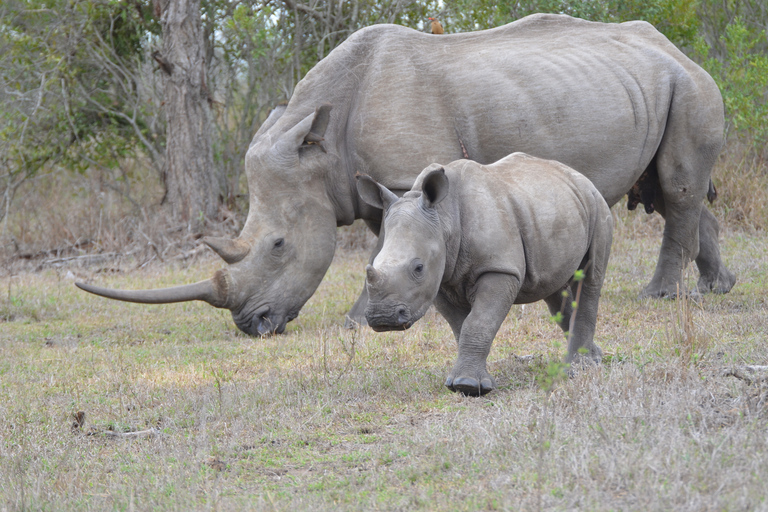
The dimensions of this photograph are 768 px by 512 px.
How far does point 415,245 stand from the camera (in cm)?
441

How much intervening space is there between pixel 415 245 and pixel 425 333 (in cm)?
226

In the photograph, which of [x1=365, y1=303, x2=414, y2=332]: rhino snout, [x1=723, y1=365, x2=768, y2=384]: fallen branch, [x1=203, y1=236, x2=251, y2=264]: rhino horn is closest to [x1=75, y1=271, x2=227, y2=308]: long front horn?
[x1=203, y1=236, x2=251, y2=264]: rhino horn

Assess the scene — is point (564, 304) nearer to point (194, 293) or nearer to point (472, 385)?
point (472, 385)

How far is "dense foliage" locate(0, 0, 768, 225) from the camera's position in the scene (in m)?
12.9

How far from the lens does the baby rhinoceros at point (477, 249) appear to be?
4.37 m

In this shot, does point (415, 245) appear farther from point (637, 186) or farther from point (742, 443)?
point (637, 186)

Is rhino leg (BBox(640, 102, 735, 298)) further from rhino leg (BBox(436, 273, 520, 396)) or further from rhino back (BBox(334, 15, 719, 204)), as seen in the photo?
rhino leg (BBox(436, 273, 520, 396))

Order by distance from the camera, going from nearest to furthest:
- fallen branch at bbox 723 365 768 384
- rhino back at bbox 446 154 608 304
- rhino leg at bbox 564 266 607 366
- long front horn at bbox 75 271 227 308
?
1. fallen branch at bbox 723 365 768 384
2. rhino back at bbox 446 154 608 304
3. rhino leg at bbox 564 266 607 366
4. long front horn at bbox 75 271 227 308

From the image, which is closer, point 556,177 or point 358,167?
point 556,177

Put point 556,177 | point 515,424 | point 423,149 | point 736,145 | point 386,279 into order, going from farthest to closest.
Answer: point 736,145 → point 423,149 → point 556,177 → point 386,279 → point 515,424

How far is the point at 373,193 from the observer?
4.86 metres

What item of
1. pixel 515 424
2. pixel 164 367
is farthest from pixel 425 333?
pixel 515 424

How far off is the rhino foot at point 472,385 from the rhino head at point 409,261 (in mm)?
397

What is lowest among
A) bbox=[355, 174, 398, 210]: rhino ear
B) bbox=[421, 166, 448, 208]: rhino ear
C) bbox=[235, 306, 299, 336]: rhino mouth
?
bbox=[235, 306, 299, 336]: rhino mouth
